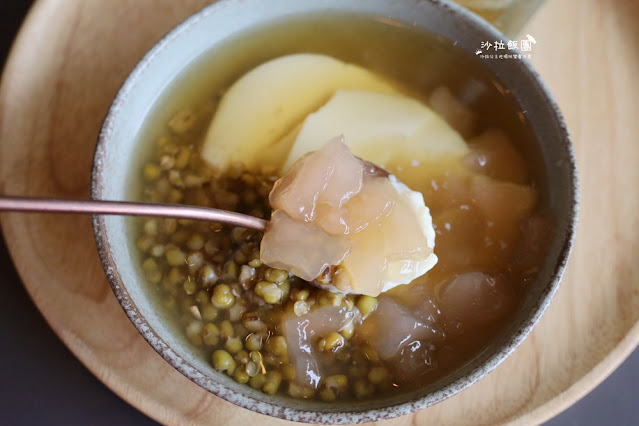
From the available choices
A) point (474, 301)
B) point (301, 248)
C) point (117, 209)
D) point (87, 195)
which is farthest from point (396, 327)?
point (87, 195)

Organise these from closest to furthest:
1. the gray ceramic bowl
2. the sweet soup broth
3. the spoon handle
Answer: the spoon handle
the gray ceramic bowl
the sweet soup broth

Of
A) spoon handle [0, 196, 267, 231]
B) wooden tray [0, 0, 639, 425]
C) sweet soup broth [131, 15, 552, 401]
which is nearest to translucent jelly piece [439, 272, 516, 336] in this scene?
sweet soup broth [131, 15, 552, 401]

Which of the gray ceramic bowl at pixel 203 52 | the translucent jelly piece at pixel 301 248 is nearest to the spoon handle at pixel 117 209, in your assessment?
the translucent jelly piece at pixel 301 248

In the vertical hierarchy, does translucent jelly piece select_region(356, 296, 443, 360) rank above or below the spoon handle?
below

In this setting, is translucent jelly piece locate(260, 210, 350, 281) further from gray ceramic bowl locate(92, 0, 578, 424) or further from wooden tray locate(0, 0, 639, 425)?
wooden tray locate(0, 0, 639, 425)

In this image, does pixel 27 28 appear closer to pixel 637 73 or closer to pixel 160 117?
pixel 160 117

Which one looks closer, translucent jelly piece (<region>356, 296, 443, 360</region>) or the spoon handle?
the spoon handle

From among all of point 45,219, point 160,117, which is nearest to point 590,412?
point 160,117
